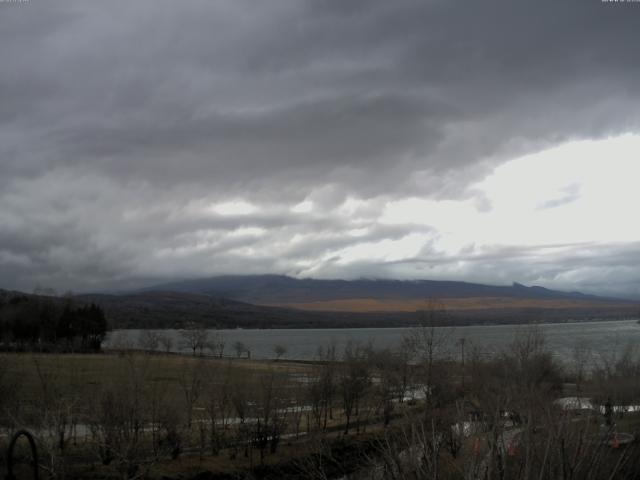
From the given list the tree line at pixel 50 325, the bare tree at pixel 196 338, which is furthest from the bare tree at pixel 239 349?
the tree line at pixel 50 325

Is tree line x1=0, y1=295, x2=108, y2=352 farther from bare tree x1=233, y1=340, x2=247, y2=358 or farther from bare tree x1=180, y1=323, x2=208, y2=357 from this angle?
bare tree x1=233, y1=340, x2=247, y2=358

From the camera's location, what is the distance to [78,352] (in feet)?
386

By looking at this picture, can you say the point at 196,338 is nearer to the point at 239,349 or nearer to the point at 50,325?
the point at 239,349

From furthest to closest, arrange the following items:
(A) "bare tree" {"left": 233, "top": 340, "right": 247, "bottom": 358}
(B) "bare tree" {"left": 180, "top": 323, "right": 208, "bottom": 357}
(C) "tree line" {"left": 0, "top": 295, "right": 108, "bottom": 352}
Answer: (A) "bare tree" {"left": 233, "top": 340, "right": 247, "bottom": 358} → (B) "bare tree" {"left": 180, "top": 323, "right": 208, "bottom": 357} → (C) "tree line" {"left": 0, "top": 295, "right": 108, "bottom": 352}

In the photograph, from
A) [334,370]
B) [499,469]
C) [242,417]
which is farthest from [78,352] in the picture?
[499,469]

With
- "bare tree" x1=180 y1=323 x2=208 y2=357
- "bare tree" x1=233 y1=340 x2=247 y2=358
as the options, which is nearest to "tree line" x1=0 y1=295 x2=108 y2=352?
"bare tree" x1=180 y1=323 x2=208 y2=357

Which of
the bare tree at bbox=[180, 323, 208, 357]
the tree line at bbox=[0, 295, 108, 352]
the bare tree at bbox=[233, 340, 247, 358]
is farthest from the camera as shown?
the bare tree at bbox=[233, 340, 247, 358]

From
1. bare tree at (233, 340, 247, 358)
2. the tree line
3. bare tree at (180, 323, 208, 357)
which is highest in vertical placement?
the tree line

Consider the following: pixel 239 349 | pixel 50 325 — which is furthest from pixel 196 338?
pixel 50 325

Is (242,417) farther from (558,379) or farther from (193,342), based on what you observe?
(193,342)

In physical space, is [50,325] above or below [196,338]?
above

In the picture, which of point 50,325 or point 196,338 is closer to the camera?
point 50,325

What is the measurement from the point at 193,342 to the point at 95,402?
12252 cm

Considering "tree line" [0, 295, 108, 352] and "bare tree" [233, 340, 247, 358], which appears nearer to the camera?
"tree line" [0, 295, 108, 352]
